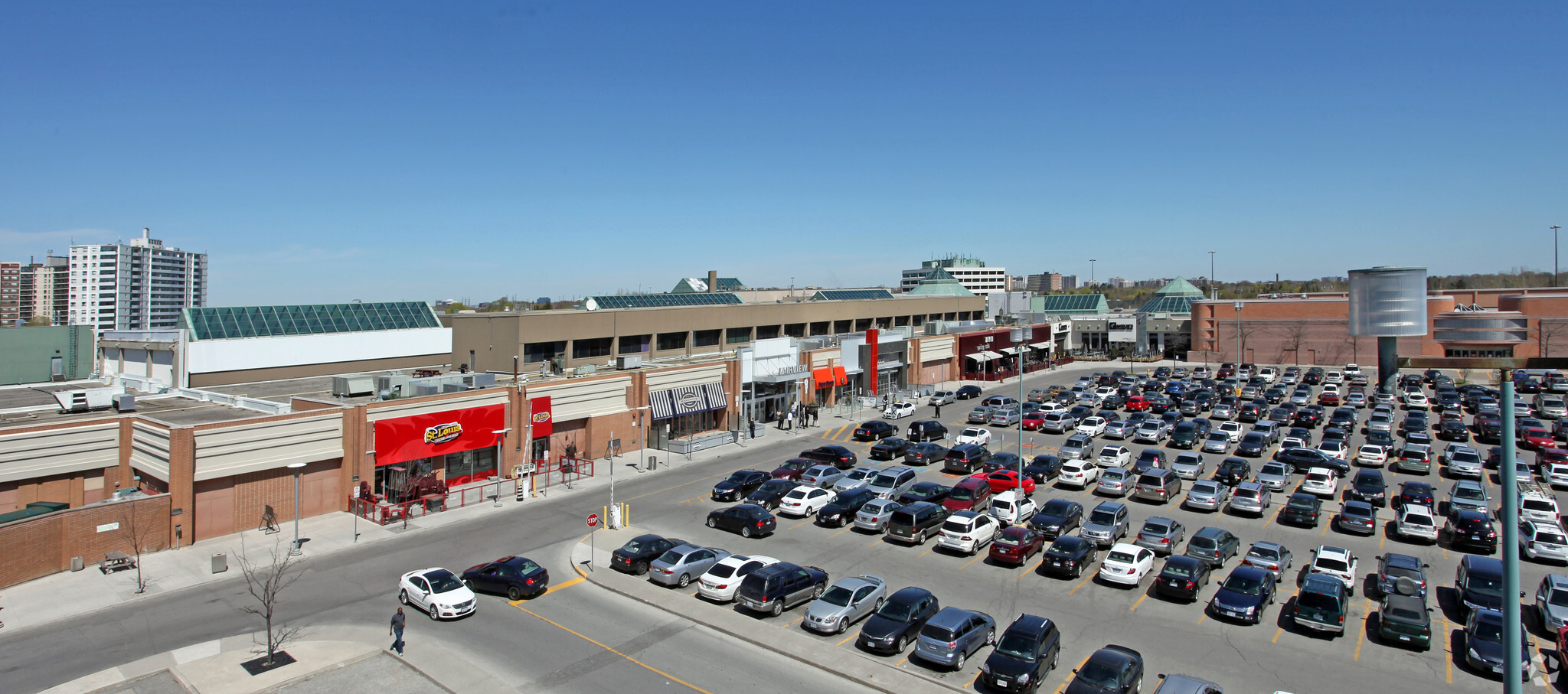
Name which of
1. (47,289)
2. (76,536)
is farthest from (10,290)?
(76,536)

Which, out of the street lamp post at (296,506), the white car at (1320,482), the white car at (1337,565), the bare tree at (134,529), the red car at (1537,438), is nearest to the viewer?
the white car at (1337,565)

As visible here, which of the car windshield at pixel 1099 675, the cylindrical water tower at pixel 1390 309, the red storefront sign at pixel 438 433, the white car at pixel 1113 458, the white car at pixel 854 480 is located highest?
the cylindrical water tower at pixel 1390 309

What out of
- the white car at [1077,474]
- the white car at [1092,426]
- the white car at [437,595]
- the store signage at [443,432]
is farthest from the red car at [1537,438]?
the store signage at [443,432]

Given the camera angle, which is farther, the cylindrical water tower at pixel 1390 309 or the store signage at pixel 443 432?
the store signage at pixel 443 432

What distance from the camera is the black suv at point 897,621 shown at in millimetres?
20125

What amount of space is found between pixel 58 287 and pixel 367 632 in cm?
23402

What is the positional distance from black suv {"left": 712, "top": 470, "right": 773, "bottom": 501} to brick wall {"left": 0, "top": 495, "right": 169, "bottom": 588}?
20.0 meters

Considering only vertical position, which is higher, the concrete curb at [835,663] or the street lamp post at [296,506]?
the street lamp post at [296,506]

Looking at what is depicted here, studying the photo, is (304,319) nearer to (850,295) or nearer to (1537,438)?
(850,295)

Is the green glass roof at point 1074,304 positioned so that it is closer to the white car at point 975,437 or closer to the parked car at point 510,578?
the white car at point 975,437

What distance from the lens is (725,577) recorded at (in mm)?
24016

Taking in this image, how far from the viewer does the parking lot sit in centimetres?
1930

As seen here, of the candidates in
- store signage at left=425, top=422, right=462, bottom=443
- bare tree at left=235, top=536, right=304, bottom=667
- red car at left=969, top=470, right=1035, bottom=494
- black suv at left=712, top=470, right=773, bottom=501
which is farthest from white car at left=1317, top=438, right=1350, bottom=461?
bare tree at left=235, top=536, right=304, bottom=667

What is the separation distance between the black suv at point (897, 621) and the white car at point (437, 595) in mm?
10787
